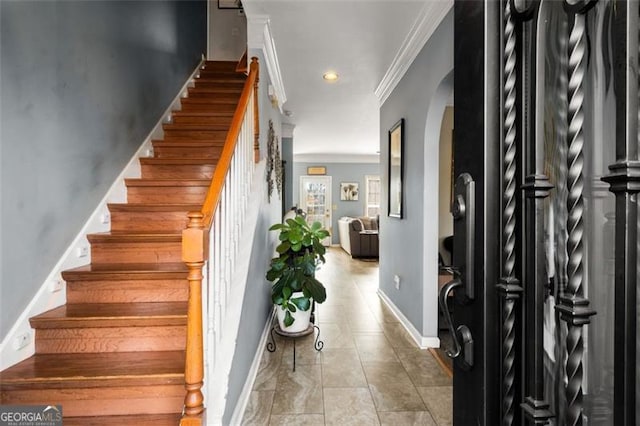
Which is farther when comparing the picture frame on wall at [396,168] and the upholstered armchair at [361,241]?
the upholstered armchair at [361,241]

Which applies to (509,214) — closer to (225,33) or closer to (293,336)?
(293,336)

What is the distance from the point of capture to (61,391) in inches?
55.0

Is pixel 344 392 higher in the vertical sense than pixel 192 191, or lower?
lower

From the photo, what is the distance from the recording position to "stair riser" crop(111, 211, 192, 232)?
7.65 ft

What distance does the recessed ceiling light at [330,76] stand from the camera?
342 centimetres

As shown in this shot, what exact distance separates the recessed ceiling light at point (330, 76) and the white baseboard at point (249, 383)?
276 cm

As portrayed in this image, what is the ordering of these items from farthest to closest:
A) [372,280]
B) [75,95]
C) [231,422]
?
[372,280] < [75,95] < [231,422]

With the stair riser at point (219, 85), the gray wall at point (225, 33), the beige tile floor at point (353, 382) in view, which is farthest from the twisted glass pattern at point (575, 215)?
the gray wall at point (225, 33)

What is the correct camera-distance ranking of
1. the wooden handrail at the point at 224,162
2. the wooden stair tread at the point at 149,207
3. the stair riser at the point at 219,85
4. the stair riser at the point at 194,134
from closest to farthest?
the wooden handrail at the point at 224,162
the wooden stair tread at the point at 149,207
the stair riser at the point at 194,134
the stair riser at the point at 219,85

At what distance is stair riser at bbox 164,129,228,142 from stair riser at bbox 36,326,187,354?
6.56 ft

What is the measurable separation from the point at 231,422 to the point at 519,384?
1.59 m

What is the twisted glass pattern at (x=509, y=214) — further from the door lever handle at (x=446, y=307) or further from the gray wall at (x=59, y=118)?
the gray wall at (x=59, y=118)

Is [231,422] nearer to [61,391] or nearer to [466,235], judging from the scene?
[61,391]

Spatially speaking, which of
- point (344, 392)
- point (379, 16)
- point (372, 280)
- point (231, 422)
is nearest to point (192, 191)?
point (231, 422)
